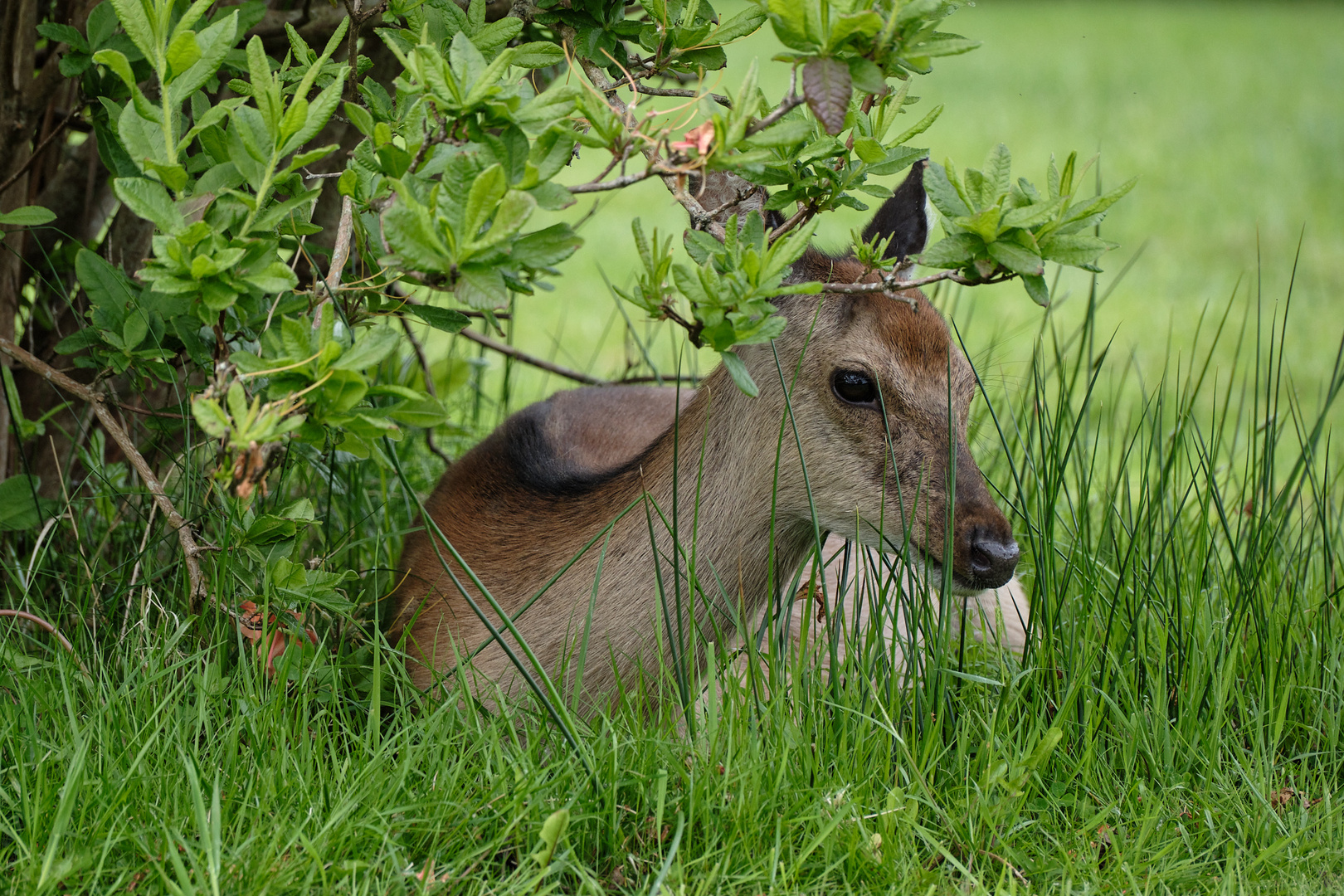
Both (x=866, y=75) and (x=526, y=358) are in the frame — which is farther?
(x=526, y=358)

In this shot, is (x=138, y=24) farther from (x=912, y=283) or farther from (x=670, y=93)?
(x=912, y=283)

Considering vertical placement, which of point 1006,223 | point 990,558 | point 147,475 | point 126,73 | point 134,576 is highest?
point 126,73

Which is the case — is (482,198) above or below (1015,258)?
above

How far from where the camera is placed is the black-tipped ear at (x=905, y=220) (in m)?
3.08

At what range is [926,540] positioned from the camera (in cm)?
258

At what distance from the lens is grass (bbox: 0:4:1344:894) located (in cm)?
219

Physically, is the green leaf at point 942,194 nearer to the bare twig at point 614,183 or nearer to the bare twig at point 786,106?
the bare twig at point 786,106

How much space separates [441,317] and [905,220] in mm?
1187

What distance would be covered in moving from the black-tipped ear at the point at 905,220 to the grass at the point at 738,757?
1.41 ft

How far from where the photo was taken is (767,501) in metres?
2.77

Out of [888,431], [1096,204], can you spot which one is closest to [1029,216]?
[1096,204]

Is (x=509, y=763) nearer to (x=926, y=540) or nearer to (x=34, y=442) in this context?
(x=926, y=540)

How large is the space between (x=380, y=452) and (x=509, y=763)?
1.89 feet

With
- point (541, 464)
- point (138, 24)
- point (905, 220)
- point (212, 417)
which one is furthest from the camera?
point (541, 464)
